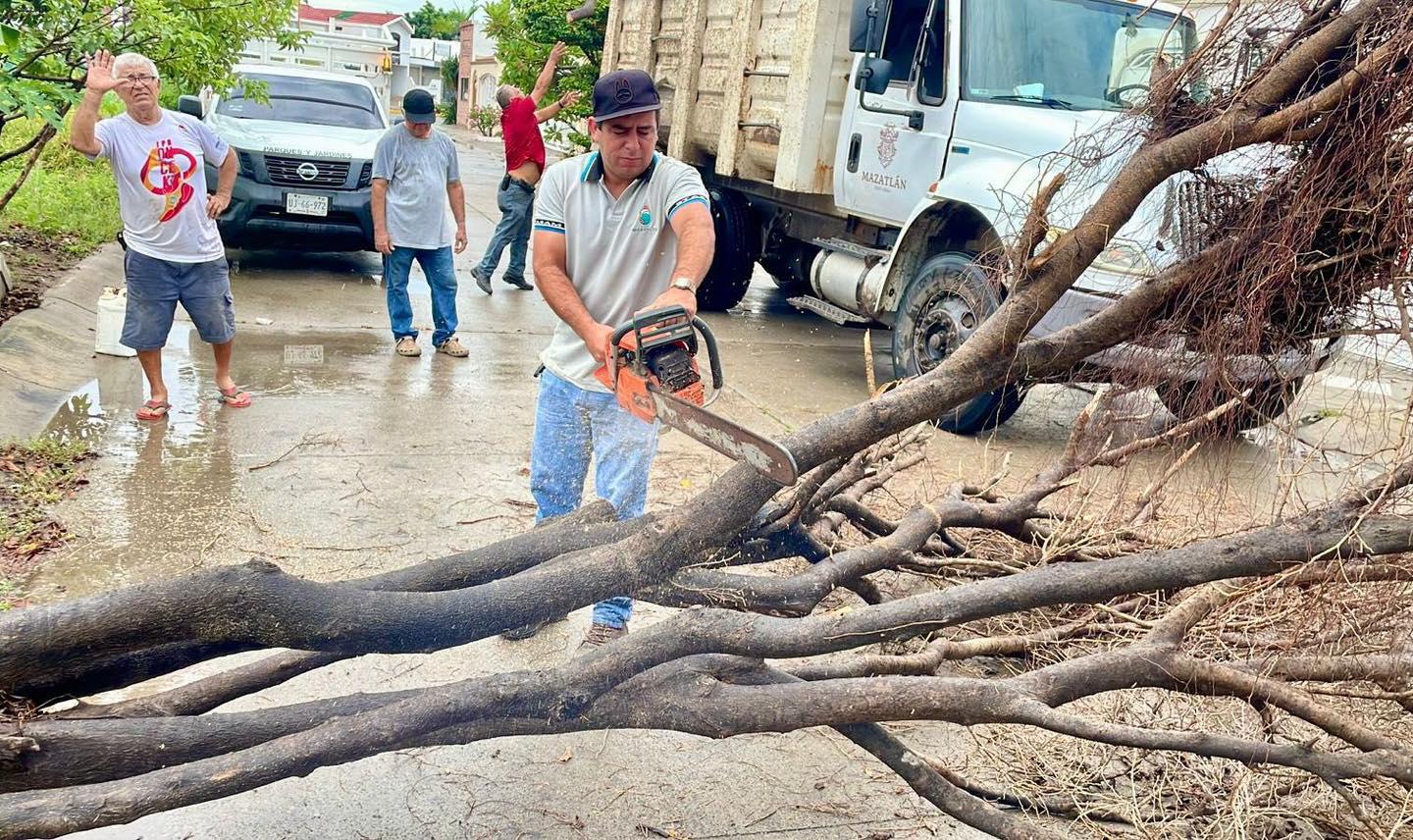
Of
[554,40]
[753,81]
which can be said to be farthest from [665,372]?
[554,40]

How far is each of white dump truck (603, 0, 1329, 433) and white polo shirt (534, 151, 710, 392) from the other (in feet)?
7.78

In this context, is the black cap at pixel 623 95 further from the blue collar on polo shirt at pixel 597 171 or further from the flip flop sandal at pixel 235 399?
the flip flop sandal at pixel 235 399

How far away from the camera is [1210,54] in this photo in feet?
9.32

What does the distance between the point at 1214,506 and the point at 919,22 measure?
16.0ft

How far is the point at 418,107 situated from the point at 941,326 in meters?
3.86

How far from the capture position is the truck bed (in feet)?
25.3

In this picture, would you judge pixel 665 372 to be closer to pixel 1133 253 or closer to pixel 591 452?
pixel 591 452

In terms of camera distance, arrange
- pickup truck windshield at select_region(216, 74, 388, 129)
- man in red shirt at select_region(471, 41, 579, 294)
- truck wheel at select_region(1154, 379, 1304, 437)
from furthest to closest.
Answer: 1. pickup truck windshield at select_region(216, 74, 388, 129)
2. man in red shirt at select_region(471, 41, 579, 294)
3. truck wheel at select_region(1154, 379, 1304, 437)

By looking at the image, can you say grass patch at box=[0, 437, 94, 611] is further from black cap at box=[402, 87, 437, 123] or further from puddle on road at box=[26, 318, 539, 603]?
black cap at box=[402, 87, 437, 123]

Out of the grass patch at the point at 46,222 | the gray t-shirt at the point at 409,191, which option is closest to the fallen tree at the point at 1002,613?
the grass patch at the point at 46,222

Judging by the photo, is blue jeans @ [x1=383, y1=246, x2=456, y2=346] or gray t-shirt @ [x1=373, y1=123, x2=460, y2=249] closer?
gray t-shirt @ [x1=373, y1=123, x2=460, y2=249]

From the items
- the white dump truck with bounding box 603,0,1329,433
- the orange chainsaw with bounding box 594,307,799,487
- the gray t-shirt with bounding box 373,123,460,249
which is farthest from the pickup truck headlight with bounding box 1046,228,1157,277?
the gray t-shirt with bounding box 373,123,460,249

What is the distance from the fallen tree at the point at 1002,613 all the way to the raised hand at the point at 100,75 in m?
3.65

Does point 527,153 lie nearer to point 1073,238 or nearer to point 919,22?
point 919,22
